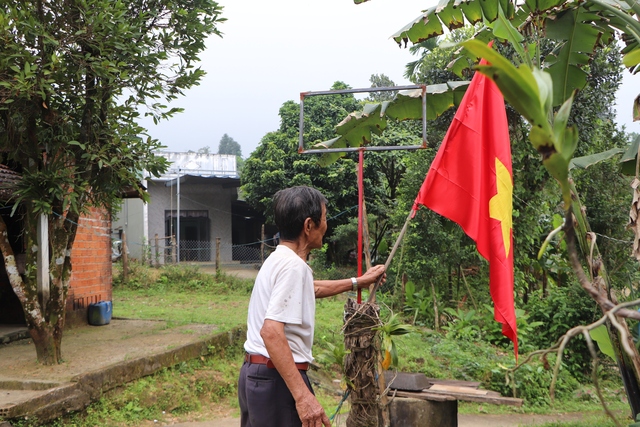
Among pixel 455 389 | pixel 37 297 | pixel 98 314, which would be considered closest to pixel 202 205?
pixel 98 314

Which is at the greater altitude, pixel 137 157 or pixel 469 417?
pixel 137 157

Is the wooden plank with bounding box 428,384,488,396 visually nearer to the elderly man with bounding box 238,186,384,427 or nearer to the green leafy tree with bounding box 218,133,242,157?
the elderly man with bounding box 238,186,384,427

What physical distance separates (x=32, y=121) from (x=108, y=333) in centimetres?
338

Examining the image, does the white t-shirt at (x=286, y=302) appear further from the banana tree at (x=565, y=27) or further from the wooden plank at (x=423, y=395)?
the banana tree at (x=565, y=27)

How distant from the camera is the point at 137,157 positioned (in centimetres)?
668

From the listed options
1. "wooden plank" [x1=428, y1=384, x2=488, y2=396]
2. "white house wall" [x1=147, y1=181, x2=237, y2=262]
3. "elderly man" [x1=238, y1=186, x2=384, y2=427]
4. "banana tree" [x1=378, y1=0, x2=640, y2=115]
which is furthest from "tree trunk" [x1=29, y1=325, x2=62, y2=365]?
"white house wall" [x1=147, y1=181, x2=237, y2=262]

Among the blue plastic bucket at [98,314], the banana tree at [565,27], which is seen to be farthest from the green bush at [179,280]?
the banana tree at [565,27]

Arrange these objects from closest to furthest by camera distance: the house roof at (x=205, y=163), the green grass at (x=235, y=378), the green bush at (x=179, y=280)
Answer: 1. the green grass at (x=235, y=378)
2. the green bush at (x=179, y=280)
3. the house roof at (x=205, y=163)

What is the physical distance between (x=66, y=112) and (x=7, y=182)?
3.75 feet

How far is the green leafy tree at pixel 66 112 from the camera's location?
5957mm

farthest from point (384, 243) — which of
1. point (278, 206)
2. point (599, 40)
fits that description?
point (278, 206)

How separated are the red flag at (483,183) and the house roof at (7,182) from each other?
454 cm

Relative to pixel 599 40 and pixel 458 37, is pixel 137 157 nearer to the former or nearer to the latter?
pixel 599 40

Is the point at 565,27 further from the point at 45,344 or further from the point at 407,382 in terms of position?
the point at 45,344
